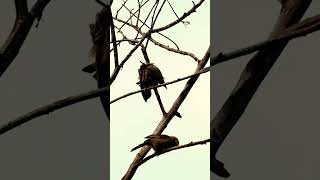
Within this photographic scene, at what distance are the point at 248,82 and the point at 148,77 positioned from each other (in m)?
0.17

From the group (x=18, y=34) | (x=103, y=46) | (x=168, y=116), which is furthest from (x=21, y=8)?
(x=168, y=116)

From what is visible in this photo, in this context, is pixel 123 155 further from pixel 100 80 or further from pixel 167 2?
pixel 167 2

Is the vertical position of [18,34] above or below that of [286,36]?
above

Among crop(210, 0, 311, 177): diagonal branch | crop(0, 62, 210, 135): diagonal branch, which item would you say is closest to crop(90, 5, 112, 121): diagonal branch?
crop(0, 62, 210, 135): diagonal branch

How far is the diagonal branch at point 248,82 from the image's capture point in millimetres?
976

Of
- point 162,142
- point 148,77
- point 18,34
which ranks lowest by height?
point 162,142

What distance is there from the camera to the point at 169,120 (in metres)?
1.00

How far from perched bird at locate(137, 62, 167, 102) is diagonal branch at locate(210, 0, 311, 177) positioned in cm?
12

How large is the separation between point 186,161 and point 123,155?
0.38ft

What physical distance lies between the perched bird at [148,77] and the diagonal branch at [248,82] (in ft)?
0.40

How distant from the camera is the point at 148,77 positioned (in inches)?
40.1

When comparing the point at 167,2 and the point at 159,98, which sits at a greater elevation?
the point at 167,2

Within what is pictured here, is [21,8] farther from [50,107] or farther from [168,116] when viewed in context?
[168,116]

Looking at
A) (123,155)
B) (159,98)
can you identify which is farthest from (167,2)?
(123,155)
